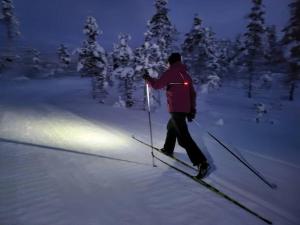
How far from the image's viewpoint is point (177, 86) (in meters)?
6.15

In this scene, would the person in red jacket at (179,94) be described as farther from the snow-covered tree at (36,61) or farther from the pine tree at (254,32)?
the snow-covered tree at (36,61)

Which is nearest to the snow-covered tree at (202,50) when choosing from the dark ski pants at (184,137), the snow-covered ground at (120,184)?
the snow-covered ground at (120,184)

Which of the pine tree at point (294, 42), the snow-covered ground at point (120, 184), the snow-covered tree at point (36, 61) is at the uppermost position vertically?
the snow-covered tree at point (36, 61)

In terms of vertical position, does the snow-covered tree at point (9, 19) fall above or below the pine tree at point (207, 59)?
above

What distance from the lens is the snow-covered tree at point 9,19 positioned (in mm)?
58088

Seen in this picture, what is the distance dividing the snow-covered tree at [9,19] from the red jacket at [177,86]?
63.6 meters

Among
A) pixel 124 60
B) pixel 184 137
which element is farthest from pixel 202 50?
pixel 184 137

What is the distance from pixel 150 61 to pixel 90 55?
11.1 m

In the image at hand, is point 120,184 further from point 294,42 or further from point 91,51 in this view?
point 91,51

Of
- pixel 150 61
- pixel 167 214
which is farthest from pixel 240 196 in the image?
pixel 150 61

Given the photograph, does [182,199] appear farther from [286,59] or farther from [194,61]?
[194,61]

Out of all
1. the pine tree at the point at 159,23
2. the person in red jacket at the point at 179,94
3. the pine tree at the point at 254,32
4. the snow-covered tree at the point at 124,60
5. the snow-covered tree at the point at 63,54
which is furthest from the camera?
the snow-covered tree at the point at 63,54

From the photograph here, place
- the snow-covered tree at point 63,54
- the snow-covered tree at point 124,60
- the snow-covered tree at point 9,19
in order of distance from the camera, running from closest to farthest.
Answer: the snow-covered tree at point 124,60 < the snow-covered tree at point 9,19 < the snow-covered tree at point 63,54

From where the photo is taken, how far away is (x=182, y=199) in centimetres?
470
